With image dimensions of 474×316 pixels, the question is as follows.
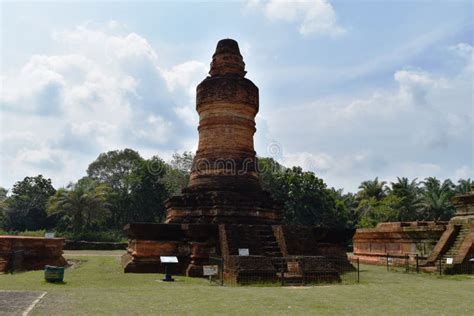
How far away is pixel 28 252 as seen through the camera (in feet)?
55.5

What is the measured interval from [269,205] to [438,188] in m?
30.4

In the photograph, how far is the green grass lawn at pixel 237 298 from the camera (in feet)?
25.9

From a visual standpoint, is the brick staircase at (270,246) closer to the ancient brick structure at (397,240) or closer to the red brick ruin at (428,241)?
the red brick ruin at (428,241)

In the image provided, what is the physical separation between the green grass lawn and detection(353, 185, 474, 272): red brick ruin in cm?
562

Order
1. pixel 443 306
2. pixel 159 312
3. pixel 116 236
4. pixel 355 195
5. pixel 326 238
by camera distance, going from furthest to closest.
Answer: pixel 355 195, pixel 116 236, pixel 326 238, pixel 443 306, pixel 159 312

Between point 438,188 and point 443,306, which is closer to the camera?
point 443,306

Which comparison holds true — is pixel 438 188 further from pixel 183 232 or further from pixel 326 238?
pixel 183 232

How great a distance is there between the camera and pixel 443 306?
876 cm

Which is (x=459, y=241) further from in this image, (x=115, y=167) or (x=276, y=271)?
(x=115, y=167)

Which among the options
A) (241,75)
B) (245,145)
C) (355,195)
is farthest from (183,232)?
(355,195)

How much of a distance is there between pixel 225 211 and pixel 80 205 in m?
28.3

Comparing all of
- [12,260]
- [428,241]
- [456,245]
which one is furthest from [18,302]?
[428,241]

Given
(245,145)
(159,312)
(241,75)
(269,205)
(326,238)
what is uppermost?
(241,75)

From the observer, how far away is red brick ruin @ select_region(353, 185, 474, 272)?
1783 cm
